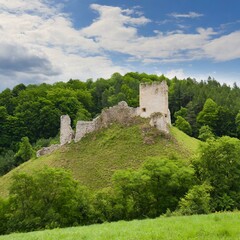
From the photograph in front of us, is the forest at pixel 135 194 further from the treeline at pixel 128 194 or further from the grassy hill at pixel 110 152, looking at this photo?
the grassy hill at pixel 110 152

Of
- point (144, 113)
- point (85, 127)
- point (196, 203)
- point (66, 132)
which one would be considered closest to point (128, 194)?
point (196, 203)

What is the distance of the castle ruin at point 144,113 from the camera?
42.6 metres

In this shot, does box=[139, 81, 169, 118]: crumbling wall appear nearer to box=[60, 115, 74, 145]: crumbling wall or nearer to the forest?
box=[60, 115, 74, 145]: crumbling wall

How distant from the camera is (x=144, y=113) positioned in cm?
4506

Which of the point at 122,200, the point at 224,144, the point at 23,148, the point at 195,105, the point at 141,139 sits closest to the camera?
the point at 122,200

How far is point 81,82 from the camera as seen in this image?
A: 12331 centimetres

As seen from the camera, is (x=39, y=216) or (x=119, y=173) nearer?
(x=39, y=216)

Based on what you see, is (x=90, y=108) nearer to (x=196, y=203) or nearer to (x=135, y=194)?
(x=135, y=194)

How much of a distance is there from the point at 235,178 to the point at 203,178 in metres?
2.70

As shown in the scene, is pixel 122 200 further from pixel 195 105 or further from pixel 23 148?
pixel 195 105

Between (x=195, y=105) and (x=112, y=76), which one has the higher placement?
(x=112, y=76)

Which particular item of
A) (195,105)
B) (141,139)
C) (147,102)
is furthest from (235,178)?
(195,105)

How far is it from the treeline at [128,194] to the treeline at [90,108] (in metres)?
35.6

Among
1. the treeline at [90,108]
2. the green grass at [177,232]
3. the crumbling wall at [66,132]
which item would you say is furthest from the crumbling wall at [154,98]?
the green grass at [177,232]
